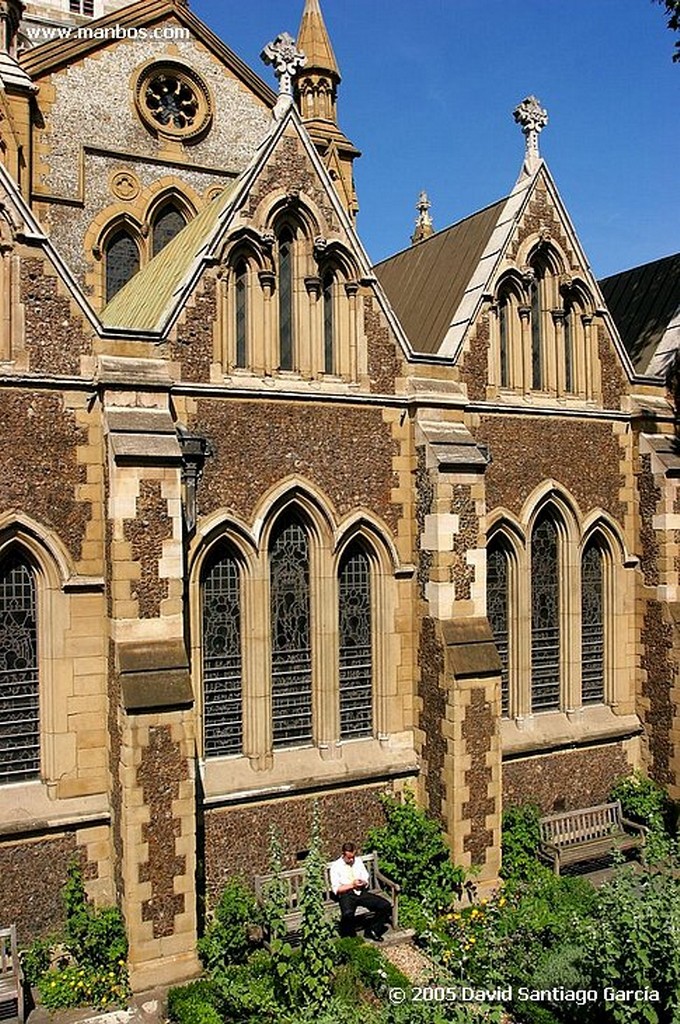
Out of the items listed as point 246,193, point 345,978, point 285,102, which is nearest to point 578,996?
point 345,978

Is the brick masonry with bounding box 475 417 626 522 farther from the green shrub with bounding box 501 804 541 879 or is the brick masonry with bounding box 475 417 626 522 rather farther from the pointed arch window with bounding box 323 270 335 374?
the green shrub with bounding box 501 804 541 879

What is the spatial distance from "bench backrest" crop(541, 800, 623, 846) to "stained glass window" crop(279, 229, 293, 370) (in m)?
7.93

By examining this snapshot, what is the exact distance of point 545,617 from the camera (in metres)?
14.6

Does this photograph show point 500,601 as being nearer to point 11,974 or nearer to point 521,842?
point 521,842

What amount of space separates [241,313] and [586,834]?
375 inches

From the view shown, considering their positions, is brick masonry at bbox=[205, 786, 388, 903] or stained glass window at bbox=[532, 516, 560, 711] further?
stained glass window at bbox=[532, 516, 560, 711]

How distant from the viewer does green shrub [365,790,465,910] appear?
11914 millimetres

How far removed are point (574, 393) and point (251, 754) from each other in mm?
7943

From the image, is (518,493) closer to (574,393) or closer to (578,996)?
(574,393)

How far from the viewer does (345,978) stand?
32.1 feet

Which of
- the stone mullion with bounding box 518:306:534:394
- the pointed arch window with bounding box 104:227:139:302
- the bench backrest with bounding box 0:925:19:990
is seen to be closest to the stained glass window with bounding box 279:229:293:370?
the stone mullion with bounding box 518:306:534:394

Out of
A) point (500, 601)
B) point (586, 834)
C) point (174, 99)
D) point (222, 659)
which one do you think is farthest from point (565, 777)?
point (174, 99)

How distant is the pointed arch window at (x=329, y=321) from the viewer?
12.7 meters

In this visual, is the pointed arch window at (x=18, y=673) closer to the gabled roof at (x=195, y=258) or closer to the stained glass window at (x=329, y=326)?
the gabled roof at (x=195, y=258)
